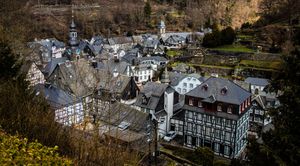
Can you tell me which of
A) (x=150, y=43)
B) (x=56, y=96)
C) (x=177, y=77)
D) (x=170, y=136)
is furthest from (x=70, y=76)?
(x=150, y=43)

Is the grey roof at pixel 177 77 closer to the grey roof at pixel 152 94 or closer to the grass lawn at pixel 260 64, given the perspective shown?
the grey roof at pixel 152 94

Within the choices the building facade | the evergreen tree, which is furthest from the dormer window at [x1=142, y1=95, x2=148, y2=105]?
the evergreen tree

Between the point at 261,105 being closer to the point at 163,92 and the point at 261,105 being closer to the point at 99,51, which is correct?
the point at 163,92

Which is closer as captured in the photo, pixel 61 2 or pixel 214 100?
pixel 214 100

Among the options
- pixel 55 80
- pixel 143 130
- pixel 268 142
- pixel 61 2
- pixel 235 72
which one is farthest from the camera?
pixel 61 2

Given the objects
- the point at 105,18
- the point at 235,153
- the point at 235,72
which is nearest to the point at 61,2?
the point at 105,18
